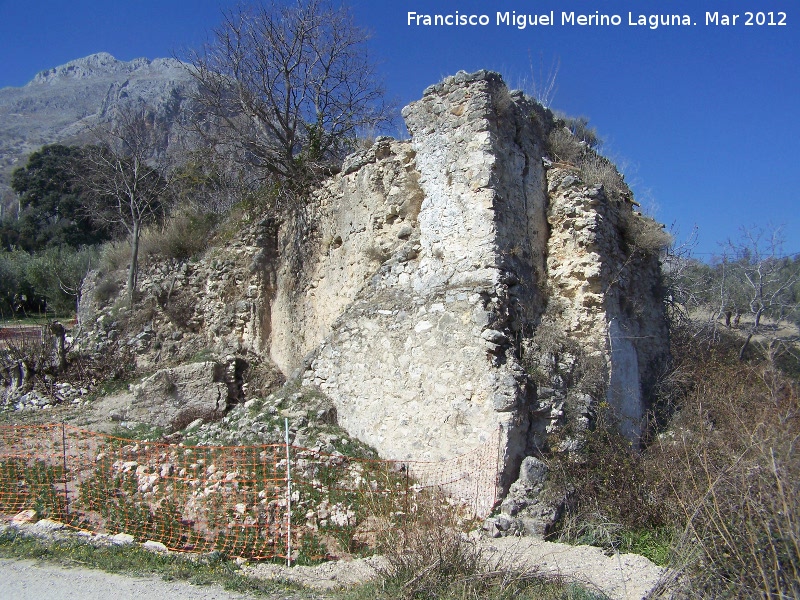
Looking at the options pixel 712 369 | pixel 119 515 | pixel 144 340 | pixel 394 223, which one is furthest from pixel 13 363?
pixel 712 369

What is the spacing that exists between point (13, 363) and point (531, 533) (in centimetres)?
1102

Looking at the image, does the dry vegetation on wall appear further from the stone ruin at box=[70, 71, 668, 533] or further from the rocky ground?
the stone ruin at box=[70, 71, 668, 533]

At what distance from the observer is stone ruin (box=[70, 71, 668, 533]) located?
6.57 meters

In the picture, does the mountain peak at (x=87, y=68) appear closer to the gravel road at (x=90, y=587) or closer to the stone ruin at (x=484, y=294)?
the stone ruin at (x=484, y=294)

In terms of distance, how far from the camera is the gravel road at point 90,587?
459 cm

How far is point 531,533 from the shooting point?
5.88m

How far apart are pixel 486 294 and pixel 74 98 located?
3882 inches

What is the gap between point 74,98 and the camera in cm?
8725

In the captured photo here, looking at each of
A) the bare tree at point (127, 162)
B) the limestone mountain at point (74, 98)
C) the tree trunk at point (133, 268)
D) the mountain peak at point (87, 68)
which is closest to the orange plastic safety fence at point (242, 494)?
the tree trunk at point (133, 268)

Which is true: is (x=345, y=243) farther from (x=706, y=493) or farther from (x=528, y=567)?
(x=706, y=493)

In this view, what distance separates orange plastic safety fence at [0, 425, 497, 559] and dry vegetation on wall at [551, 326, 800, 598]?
1.24m

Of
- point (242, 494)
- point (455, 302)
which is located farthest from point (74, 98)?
point (455, 302)

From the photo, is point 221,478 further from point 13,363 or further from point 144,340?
point 13,363

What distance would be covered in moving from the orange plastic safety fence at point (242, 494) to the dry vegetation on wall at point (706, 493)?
1244 mm
